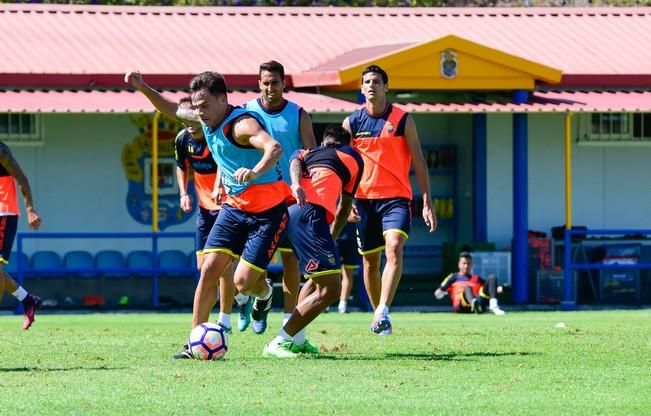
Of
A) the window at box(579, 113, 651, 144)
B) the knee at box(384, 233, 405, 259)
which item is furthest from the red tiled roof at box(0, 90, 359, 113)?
the knee at box(384, 233, 405, 259)

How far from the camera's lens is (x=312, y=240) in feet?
37.1

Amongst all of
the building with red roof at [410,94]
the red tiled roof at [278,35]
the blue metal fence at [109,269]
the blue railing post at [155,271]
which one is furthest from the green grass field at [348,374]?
the red tiled roof at [278,35]

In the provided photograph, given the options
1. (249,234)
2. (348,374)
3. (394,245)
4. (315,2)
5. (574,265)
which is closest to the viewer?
(348,374)

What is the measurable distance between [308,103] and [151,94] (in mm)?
9572

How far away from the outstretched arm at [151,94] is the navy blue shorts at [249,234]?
113 cm

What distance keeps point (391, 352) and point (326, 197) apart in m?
1.41

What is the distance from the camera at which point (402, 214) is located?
13086mm

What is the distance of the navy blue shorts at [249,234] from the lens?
11.0 metres

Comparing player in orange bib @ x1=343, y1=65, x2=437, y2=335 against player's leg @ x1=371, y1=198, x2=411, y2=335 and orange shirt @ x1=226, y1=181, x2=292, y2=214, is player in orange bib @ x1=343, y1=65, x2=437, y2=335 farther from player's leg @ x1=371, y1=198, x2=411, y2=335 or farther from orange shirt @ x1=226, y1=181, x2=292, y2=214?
orange shirt @ x1=226, y1=181, x2=292, y2=214

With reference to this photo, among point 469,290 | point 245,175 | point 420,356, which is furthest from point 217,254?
point 469,290

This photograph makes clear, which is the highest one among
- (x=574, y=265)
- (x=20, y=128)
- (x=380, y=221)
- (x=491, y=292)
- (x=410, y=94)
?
(x=410, y=94)

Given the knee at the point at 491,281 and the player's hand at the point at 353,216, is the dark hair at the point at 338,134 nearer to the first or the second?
the player's hand at the point at 353,216

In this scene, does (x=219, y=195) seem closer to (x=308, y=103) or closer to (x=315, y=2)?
(x=308, y=103)

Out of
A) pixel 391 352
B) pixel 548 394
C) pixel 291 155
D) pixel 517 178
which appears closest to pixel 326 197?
pixel 291 155
